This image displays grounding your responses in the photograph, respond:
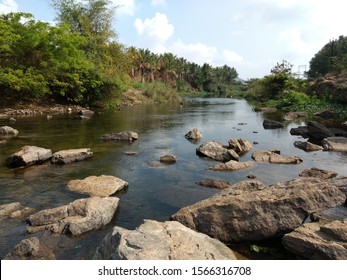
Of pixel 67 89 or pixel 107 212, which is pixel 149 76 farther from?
pixel 107 212

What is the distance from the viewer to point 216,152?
12.8 metres

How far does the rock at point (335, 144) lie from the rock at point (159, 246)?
11.2 meters

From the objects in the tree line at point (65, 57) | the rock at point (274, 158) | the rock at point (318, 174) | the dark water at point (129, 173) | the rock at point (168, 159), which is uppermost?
the tree line at point (65, 57)

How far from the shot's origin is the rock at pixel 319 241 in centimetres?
484

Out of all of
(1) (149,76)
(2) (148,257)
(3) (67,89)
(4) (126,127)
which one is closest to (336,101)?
(4) (126,127)

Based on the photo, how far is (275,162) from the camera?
11938 mm

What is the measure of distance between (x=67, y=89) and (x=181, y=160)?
22982 millimetres

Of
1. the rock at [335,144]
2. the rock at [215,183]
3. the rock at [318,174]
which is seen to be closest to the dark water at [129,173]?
the rock at [215,183]

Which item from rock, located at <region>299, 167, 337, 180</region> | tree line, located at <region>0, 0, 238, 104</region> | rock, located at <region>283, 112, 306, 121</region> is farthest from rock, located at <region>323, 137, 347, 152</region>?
tree line, located at <region>0, 0, 238, 104</region>

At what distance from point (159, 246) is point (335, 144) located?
12969 millimetres

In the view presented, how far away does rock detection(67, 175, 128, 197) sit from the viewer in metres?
8.23

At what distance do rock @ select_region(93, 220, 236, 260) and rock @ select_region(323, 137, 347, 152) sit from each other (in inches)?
442

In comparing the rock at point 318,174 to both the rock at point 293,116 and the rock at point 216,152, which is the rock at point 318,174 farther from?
the rock at point 293,116

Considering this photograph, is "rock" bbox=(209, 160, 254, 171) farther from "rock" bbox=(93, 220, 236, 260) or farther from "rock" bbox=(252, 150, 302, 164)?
"rock" bbox=(93, 220, 236, 260)
